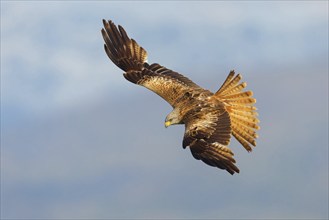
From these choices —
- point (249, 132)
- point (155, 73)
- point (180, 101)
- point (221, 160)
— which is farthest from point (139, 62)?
point (221, 160)

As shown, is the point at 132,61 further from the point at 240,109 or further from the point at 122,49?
the point at 240,109

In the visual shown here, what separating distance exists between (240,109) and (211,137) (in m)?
2.44

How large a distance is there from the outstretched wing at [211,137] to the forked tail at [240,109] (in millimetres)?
632

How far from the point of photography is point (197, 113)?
2580cm

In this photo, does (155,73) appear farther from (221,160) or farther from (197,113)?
(221,160)

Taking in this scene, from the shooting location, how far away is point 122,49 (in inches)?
1185

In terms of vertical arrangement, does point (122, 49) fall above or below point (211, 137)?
above

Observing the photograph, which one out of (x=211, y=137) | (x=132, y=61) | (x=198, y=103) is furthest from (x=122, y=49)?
(x=211, y=137)

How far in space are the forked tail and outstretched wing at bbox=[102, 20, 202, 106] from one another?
2267mm

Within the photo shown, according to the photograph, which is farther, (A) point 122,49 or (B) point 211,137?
(A) point 122,49

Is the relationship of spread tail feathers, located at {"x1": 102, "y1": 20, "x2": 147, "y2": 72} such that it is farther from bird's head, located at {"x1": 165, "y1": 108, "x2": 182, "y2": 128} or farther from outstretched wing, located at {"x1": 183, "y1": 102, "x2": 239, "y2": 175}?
outstretched wing, located at {"x1": 183, "y1": 102, "x2": 239, "y2": 175}

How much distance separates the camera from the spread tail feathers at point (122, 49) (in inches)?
1179

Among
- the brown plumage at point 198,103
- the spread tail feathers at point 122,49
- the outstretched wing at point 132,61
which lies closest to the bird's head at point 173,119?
the brown plumage at point 198,103

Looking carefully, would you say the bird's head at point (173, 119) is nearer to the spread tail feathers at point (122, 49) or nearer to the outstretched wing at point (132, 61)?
the outstretched wing at point (132, 61)
